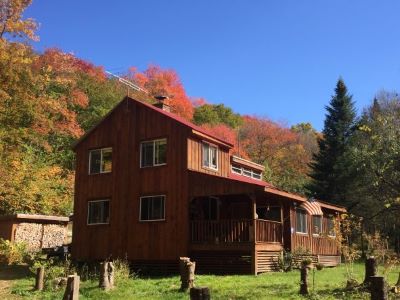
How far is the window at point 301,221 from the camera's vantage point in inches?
1070

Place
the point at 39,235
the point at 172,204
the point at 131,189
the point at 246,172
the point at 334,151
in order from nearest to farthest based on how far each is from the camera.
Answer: the point at 172,204, the point at 131,189, the point at 39,235, the point at 246,172, the point at 334,151

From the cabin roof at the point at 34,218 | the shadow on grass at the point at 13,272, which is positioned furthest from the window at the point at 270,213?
the cabin roof at the point at 34,218

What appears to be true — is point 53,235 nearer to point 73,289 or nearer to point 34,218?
point 34,218

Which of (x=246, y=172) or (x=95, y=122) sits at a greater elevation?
(x=95, y=122)

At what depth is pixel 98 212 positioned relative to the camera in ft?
89.0

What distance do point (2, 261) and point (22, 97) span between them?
30.6 ft

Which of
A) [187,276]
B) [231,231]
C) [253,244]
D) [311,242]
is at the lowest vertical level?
[187,276]

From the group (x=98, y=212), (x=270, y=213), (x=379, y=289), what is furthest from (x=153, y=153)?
(x=379, y=289)

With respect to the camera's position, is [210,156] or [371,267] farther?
[210,156]

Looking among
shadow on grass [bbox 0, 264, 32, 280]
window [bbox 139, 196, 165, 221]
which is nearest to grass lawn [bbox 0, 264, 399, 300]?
shadow on grass [bbox 0, 264, 32, 280]

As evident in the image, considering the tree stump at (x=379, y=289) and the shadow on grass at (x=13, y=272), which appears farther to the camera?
the shadow on grass at (x=13, y=272)

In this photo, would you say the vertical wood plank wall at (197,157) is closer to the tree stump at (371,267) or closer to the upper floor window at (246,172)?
the upper floor window at (246,172)

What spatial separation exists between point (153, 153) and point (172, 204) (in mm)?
3019

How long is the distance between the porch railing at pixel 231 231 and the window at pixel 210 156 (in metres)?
3.80
